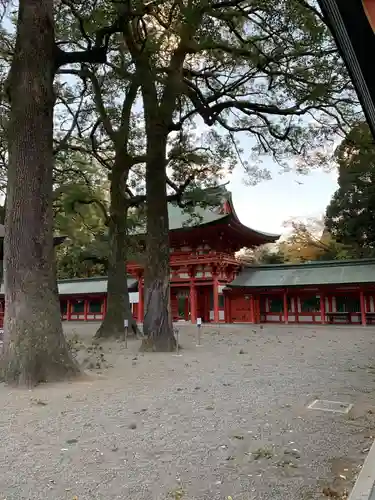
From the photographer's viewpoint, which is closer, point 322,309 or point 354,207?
point 322,309

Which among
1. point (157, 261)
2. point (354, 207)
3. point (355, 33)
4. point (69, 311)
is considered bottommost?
point (69, 311)

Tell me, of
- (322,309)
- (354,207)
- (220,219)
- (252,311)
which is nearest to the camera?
(322,309)

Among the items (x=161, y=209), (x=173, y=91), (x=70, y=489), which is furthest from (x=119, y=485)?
(x=173, y=91)

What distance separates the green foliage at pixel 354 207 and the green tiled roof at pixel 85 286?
13122 millimetres

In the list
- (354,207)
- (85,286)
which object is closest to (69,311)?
(85,286)

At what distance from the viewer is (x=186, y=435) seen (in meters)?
4.12

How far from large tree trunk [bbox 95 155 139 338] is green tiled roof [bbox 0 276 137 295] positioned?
40.8 feet

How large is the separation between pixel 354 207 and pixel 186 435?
72.0ft

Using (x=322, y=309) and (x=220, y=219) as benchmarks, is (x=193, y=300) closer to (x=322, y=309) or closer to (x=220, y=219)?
(x=220, y=219)

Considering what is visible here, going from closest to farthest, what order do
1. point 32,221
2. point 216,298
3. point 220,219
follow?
point 32,221
point 220,219
point 216,298

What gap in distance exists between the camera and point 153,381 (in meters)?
7.00

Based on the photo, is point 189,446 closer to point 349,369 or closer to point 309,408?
point 309,408

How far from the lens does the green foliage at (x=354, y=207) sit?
22.3m

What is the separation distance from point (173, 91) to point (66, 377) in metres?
8.19
